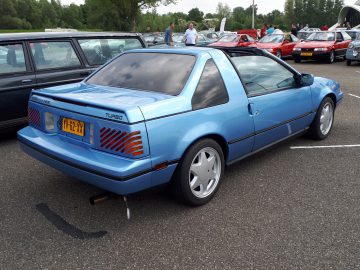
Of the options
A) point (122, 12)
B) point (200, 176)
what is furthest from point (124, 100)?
point (122, 12)

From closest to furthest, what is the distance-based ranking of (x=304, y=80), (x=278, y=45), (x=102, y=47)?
1. (x=304, y=80)
2. (x=102, y=47)
3. (x=278, y=45)

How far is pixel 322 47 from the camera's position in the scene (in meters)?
16.3

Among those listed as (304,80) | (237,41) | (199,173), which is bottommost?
(199,173)

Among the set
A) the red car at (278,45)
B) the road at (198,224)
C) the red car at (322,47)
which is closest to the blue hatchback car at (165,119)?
the road at (198,224)

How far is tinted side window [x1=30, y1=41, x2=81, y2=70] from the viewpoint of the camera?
17.7ft

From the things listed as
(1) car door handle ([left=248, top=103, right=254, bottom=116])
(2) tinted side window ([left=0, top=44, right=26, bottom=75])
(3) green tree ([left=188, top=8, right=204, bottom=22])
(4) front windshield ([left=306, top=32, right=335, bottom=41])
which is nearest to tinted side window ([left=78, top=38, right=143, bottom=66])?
(2) tinted side window ([left=0, top=44, right=26, bottom=75])

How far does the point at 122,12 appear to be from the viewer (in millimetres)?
46719

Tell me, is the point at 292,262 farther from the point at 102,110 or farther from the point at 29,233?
the point at 29,233

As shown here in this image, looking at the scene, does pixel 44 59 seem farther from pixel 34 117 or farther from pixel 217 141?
pixel 217 141

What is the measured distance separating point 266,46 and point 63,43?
536 inches

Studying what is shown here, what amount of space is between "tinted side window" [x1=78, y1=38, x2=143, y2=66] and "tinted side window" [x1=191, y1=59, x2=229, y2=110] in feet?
10.5

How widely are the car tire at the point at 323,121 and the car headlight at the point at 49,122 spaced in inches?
135

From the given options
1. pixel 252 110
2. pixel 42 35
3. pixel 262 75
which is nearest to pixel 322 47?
pixel 262 75

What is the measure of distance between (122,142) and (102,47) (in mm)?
4026
